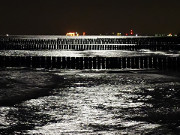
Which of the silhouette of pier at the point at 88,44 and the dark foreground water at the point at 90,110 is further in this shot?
the silhouette of pier at the point at 88,44

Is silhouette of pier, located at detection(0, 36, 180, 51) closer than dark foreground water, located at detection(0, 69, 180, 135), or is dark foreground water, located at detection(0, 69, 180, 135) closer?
dark foreground water, located at detection(0, 69, 180, 135)

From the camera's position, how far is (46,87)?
38.6ft

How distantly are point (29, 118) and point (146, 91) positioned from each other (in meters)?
4.83

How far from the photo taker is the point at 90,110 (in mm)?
7500

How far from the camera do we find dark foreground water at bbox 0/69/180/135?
19.5 feet

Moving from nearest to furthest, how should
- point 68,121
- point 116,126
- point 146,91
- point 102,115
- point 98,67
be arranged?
point 116,126 → point 68,121 → point 102,115 → point 146,91 → point 98,67

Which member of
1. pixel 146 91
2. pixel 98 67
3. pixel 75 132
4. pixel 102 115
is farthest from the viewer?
pixel 98 67

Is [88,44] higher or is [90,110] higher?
[88,44]

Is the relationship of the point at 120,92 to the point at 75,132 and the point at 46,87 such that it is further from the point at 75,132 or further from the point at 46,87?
the point at 75,132

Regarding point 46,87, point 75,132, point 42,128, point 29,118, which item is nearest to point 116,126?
point 75,132

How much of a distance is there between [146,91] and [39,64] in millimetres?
11995

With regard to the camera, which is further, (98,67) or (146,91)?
(98,67)

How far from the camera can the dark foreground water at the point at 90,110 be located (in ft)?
19.5

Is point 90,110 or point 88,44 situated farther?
point 88,44
